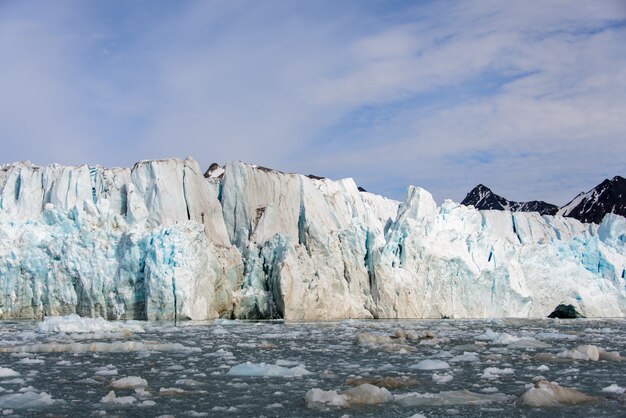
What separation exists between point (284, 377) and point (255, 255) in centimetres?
2506

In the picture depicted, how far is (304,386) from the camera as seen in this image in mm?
8977

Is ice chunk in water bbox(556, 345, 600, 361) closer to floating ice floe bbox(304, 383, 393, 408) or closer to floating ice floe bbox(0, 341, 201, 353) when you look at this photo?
floating ice floe bbox(304, 383, 393, 408)

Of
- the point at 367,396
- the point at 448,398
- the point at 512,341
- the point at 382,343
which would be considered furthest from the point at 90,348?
the point at 512,341

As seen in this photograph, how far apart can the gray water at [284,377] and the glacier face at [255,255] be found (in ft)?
47.3

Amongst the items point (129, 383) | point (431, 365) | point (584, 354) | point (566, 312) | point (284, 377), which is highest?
point (129, 383)

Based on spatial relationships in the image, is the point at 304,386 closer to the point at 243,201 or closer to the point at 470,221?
the point at 243,201

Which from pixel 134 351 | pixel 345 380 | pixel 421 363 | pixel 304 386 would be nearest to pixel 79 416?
pixel 304 386

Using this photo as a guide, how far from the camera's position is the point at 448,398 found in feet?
25.8

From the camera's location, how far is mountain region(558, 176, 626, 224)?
217 ft

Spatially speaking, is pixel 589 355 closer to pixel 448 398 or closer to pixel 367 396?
pixel 448 398

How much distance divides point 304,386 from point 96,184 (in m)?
30.9

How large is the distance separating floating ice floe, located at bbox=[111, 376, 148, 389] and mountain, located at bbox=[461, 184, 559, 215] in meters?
67.2

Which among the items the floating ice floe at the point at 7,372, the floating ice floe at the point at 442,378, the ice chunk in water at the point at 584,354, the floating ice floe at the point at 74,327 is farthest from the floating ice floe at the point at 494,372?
the floating ice floe at the point at 74,327

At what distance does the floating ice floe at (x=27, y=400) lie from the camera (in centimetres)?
741
